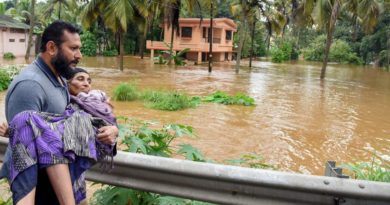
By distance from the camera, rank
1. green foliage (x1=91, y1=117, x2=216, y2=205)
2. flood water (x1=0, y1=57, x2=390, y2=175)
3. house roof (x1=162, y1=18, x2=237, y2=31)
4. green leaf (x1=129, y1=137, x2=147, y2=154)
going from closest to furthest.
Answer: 1. green foliage (x1=91, y1=117, x2=216, y2=205)
2. green leaf (x1=129, y1=137, x2=147, y2=154)
3. flood water (x1=0, y1=57, x2=390, y2=175)
4. house roof (x1=162, y1=18, x2=237, y2=31)

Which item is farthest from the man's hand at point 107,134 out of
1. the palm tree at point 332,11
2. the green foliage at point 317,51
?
the green foliage at point 317,51

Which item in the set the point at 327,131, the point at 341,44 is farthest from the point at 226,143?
the point at 341,44

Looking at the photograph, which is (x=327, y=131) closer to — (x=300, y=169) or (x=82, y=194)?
(x=300, y=169)

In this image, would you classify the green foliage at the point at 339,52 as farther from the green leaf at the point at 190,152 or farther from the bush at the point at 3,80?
the green leaf at the point at 190,152

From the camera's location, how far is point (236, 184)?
7.88ft

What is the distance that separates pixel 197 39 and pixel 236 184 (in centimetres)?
3345

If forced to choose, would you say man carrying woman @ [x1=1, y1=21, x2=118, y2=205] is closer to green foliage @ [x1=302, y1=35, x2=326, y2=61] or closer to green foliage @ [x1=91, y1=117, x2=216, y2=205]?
green foliage @ [x1=91, y1=117, x2=216, y2=205]

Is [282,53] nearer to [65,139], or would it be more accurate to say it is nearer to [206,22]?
[206,22]

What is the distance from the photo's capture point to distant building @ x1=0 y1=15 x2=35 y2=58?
32.2 m

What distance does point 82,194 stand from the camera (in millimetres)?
2277

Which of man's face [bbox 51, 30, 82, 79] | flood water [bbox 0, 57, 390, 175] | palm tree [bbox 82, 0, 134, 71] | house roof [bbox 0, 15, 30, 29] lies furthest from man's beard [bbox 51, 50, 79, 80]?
house roof [bbox 0, 15, 30, 29]

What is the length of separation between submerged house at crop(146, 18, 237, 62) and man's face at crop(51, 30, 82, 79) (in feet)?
104

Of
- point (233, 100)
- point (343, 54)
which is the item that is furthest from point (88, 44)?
point (233, 100)

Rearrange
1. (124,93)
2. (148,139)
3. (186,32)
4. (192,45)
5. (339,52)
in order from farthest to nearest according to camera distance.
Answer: (339,52), (186,32), (192,45), (124,93), (148,139)
